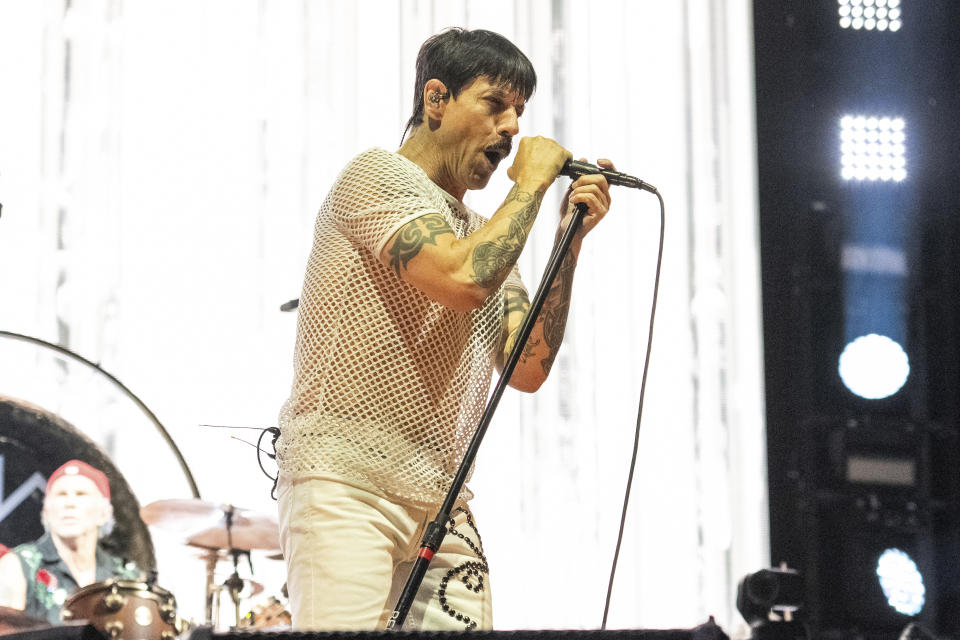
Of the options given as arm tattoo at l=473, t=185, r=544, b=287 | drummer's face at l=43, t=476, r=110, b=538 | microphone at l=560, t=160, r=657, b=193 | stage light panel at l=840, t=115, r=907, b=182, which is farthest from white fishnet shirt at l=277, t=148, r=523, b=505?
stage light panel at l=840, t=115, r=907, b=182

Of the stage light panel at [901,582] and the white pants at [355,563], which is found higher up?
the white pants at [355,563]

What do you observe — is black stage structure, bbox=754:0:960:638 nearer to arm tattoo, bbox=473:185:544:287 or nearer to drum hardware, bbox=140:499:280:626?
drum hardware, bbox=140:499:280:626

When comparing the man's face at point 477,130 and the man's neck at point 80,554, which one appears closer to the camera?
the man's face at point 477,130

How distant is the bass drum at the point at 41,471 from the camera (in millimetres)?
3953

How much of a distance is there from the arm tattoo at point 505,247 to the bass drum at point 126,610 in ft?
7.00

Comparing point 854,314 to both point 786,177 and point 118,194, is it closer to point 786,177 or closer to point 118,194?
point 786,177

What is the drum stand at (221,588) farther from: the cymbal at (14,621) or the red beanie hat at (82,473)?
the cymbal at (14,621)

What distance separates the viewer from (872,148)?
4953 millimetres

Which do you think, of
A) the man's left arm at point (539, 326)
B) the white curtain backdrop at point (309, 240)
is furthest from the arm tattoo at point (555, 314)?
the white curtain backdrop at point (309, 240)

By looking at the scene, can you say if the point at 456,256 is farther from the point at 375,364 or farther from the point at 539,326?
the point at 539,326

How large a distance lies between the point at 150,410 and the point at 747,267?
235 centimetres

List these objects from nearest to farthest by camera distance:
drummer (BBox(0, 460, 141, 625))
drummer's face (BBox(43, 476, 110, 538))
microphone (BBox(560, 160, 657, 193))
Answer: microphone (BBox(560, 160, 657, 193)), drummer (BBox(0, 460, 141, 625)), drummer's face (BBox(43, 476, 110, 538))

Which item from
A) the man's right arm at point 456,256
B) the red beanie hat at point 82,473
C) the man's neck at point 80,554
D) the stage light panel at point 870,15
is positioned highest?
the stage light panel at point 870,15

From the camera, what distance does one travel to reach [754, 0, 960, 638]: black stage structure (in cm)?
473
